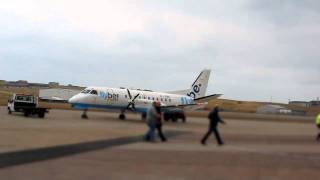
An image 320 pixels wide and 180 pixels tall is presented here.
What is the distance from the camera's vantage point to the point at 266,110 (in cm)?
15162

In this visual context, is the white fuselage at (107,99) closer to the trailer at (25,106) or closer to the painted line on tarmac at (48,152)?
the trailer at (25,106)

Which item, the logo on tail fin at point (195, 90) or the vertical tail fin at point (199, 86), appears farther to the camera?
the vertical tail fin at point (199, 86)

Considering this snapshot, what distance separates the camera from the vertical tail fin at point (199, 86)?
217 ft

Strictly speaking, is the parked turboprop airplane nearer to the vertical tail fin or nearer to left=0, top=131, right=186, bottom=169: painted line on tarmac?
the vertical tail fin

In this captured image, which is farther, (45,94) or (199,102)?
(45,94)

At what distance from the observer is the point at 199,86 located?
218 feet

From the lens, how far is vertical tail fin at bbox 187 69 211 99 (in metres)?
66.2

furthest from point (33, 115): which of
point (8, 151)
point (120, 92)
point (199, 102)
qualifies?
point (8, 151)

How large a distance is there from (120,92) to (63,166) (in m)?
38.7

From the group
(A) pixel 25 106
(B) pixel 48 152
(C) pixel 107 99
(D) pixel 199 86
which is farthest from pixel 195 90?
(B) pixel 48 152

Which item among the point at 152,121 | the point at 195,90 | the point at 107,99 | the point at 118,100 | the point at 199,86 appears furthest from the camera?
the point at 199,86

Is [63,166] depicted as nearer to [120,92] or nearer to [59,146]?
[59,146]

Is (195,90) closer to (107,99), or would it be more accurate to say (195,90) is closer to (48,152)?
(107,99)

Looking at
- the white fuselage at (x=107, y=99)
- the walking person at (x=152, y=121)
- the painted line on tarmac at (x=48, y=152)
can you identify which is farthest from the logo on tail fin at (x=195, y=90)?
the painted line on tarmac at (x=48, y=152)
